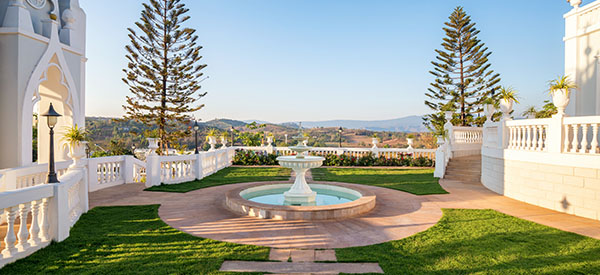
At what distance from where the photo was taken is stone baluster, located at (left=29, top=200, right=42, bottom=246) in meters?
3.61

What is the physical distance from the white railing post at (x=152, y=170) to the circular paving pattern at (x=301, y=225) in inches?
77.7

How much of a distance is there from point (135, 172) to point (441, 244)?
9.15 m

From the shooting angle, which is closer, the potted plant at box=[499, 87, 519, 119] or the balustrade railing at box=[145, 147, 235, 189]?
the potted plant at box=[499, 87, 519, 119]

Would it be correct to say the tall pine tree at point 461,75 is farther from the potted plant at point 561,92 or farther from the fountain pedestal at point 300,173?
the fountain pedestal at point 300,173

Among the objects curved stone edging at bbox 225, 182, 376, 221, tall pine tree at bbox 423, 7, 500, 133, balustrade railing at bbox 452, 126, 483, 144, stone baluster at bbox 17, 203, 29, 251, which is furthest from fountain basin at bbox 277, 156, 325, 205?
tall pine tree at bbox 423, 7, 500, 133

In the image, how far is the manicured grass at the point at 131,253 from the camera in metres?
3.14

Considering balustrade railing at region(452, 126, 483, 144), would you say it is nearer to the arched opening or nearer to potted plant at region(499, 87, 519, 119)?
potted plant at region(499, 87, 519, 119)

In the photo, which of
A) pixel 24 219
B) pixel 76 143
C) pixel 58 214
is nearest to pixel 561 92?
pixel 58 214

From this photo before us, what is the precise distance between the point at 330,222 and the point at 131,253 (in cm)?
284

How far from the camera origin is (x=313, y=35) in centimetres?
1697

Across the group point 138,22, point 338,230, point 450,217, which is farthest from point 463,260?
point 138,22

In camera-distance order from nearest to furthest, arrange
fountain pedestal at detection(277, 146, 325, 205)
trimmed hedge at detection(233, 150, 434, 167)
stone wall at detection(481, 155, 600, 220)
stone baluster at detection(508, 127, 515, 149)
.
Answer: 1. stone wall at detection(481, 155, 600, 220)
2. fountain pedestal at detection(277, 146, 325, 205)
3. stone baluster at detection(508, 127, 515, 149)
4. trimmed hedge at detection(233, 150, 434, 167)

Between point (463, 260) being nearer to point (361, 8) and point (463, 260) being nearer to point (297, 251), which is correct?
point (297, 251)

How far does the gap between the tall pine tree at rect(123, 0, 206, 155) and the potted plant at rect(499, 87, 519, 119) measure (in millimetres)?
15190
